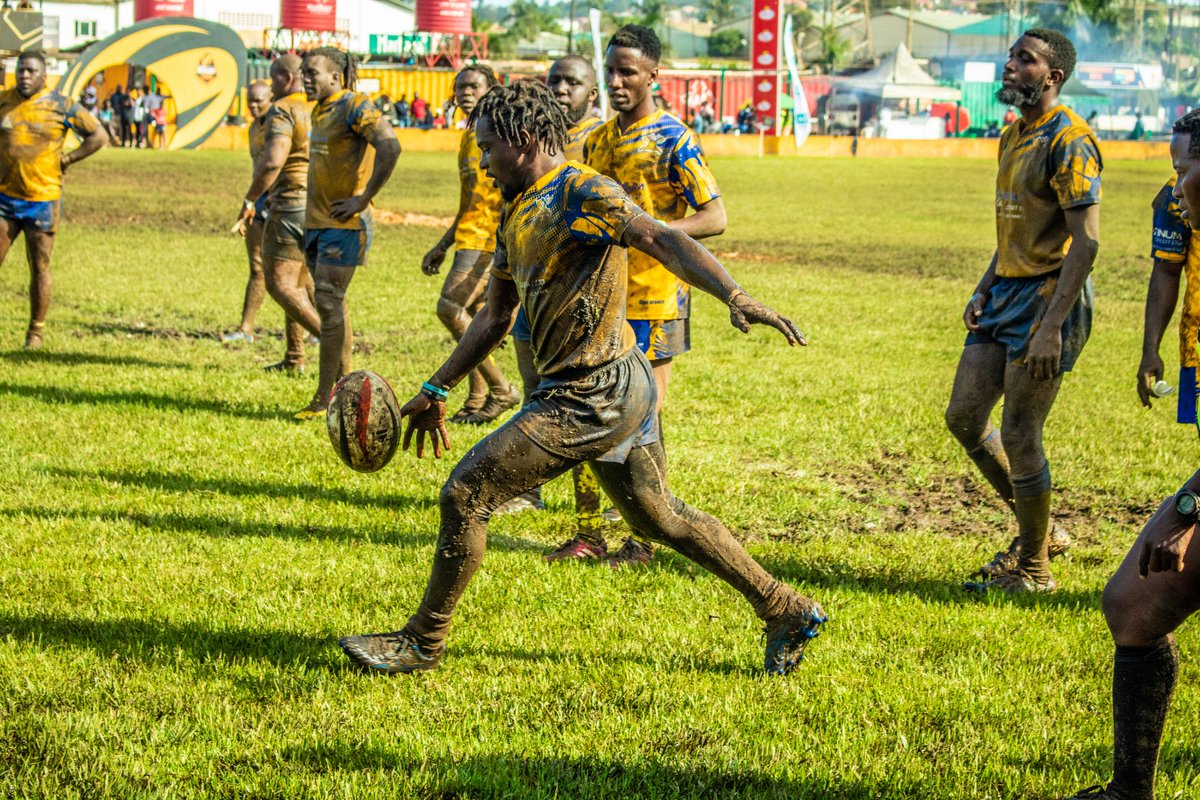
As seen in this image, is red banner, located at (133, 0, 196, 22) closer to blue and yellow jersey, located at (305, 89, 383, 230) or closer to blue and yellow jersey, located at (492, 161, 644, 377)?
blue and yellow jersey, located at (305, 89, 383, 230)

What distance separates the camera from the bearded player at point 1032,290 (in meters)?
5.77

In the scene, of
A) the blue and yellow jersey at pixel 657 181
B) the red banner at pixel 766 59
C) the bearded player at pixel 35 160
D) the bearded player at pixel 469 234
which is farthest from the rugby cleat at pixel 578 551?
the red banner at pixel 766 59

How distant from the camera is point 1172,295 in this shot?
5402 millimetres

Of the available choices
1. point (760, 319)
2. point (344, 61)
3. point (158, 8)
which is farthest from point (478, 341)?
point (158, 8)

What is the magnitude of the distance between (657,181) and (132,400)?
499cm

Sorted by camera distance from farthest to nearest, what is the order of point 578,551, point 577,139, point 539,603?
point 577,139 < point 578,551 < point 539,603

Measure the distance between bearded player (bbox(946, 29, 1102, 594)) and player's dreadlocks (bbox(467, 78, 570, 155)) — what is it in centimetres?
210

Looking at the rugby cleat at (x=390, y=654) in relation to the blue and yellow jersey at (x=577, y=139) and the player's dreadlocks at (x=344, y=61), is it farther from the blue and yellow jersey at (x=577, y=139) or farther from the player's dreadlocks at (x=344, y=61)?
the player's dreadlocks at (x=344, y=61)

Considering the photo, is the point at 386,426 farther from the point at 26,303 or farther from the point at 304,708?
the point at 26,303

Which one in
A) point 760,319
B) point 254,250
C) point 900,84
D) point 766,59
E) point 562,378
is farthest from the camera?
point 900,84

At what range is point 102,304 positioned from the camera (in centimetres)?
1382

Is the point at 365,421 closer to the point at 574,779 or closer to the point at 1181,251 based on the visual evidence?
the point at 574,779

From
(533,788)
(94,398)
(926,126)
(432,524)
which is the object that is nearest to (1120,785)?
(533,788)

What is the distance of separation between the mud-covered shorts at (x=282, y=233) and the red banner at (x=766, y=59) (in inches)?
1653
